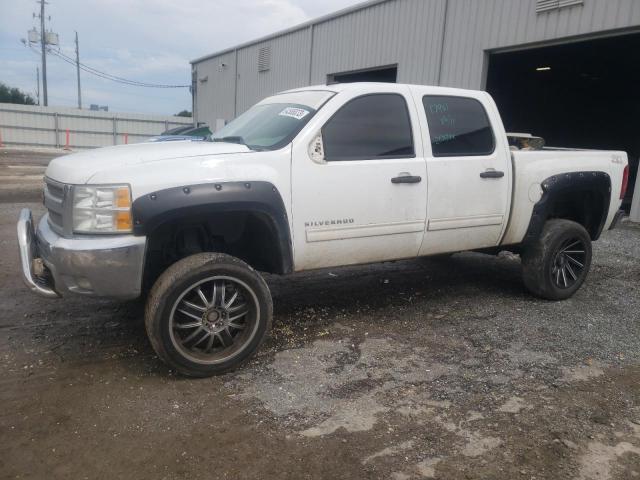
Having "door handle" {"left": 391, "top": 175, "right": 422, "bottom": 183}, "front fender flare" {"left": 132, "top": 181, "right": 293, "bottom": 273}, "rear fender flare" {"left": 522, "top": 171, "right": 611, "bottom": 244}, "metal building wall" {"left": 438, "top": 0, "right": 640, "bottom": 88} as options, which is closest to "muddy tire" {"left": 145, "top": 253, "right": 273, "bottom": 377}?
"front fender flare" {"left": 132, "top": 181, "right": 293, "bottom": 273}

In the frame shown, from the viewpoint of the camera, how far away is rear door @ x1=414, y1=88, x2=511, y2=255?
4402mm

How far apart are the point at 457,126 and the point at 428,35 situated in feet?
30.9

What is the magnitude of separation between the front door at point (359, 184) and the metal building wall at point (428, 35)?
724cm

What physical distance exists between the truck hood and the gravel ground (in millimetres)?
1357

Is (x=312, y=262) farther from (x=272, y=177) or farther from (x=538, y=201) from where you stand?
(x=538, y=201)

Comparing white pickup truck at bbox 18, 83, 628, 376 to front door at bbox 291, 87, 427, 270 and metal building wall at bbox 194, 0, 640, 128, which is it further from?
metal building wall at bbox 194, 0, 640, 128

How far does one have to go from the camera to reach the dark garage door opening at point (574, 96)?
1664 centimetres

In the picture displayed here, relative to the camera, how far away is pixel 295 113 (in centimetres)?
409

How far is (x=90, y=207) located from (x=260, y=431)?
1.69 metres

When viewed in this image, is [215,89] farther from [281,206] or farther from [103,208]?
[103,208]

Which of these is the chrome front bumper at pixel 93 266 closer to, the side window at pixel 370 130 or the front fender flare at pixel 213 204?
the front fender flare at pixel 213 204

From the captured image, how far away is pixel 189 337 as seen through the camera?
11.3ft

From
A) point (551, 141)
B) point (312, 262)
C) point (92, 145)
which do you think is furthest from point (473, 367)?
Answer: point (92, 145)

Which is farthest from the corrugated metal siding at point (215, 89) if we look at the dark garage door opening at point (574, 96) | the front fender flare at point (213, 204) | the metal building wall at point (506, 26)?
the front fender flare at point (213, 204)
